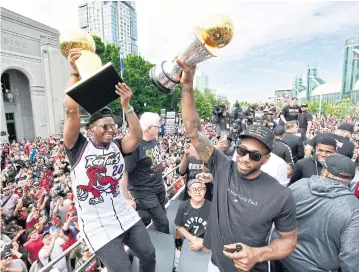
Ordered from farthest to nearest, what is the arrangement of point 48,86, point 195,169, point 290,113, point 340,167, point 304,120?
point 48,86, point 304,120, point 290,113, point 195,169, point 340,167

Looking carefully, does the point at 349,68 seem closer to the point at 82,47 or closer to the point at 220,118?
the point at 220,118

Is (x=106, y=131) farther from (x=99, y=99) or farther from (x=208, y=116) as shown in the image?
(x=208, y=116)

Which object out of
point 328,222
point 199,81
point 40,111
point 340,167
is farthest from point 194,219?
point 199,81

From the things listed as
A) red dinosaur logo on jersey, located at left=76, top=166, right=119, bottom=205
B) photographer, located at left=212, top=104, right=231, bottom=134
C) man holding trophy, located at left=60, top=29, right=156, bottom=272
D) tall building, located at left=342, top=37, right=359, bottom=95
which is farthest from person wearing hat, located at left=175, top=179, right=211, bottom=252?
tall building, located at left=342, top=37, right=359, bottom=95

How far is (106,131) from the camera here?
7.34 ft

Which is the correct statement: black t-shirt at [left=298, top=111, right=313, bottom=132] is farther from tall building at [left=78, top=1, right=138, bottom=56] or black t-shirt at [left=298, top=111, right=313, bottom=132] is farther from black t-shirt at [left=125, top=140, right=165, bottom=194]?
tall building at [left=78, top=1, right=138, bottom=56]

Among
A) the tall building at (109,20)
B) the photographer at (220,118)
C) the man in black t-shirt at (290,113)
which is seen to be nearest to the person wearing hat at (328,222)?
the photographer at (220,118)

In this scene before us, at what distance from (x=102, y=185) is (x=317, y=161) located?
10.3 feet

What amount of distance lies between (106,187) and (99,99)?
33.9 inches

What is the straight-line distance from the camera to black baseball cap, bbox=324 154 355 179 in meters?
2.11

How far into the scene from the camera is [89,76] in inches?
68.9

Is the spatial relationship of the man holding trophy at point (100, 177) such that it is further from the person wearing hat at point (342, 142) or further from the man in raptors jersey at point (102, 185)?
the person wearing hat at point (342, 142)

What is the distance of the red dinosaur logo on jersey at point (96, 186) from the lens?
7.01 ft

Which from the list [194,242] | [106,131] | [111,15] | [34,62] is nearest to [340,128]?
[194,242]
